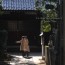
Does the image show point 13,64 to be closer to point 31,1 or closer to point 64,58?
point 64,58

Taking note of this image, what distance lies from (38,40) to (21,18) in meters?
2.24

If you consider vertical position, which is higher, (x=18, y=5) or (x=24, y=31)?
(x=18, y=5)

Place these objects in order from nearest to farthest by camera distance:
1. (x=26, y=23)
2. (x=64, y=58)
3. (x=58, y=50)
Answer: (x=64, y=58) < (x=58, y=50) < (x=26, y=23)

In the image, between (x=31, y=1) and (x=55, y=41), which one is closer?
(x=55, y=41)

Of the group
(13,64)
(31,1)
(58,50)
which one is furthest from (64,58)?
(31,1)

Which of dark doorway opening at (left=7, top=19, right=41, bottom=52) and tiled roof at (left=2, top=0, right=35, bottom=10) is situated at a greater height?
tiled roof at (left=2, top=0, right=35, bottom=10)

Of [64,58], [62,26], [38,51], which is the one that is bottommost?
[38,51]

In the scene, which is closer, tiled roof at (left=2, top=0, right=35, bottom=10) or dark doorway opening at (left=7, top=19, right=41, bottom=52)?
tiled roof at (left=2, top=0, right=35, bottom=10)

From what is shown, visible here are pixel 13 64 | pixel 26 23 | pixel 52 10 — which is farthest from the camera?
pixel 26 23

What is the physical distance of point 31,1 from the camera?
27953 millimetres

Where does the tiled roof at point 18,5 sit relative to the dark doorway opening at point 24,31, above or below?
above

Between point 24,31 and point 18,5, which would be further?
point 24,31

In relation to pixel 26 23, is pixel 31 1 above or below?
above

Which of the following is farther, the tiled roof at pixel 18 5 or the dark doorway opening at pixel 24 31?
the dark doorway opening at pixel 24 31
